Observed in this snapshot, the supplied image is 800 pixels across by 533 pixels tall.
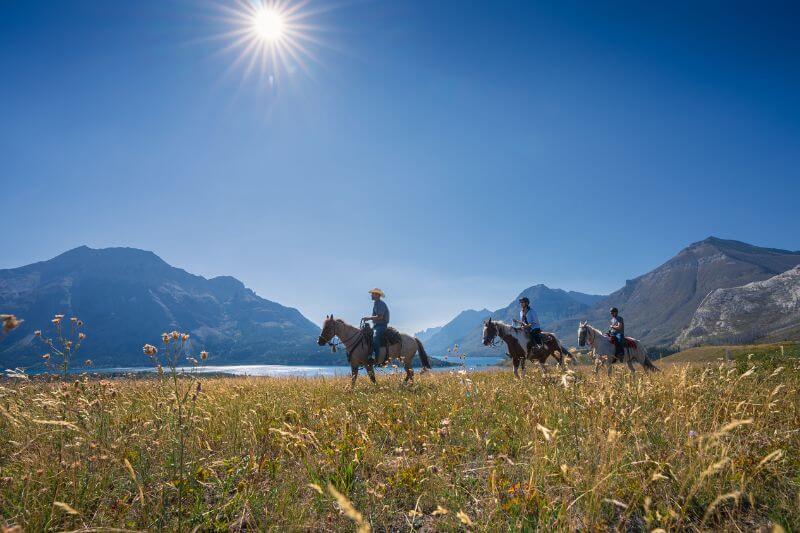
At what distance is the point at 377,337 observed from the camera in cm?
1521

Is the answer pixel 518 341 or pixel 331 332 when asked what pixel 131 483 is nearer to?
pixel 331 332

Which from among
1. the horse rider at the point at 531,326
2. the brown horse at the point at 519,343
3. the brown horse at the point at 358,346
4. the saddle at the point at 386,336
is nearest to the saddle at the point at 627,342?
the brown horse at the point at 519,343

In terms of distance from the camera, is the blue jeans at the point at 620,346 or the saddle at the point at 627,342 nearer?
the blue jeans at the point at 620,346

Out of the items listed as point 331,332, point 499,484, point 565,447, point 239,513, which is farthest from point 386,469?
point 331,332

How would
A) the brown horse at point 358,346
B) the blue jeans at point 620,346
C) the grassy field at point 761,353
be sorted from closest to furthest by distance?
the brown horse at point 358,346 → the blue jeans at point 620,346 → the grassy field at point 761,353

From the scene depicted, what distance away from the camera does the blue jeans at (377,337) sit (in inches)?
593

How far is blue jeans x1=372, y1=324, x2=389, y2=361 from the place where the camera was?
49.4 feet

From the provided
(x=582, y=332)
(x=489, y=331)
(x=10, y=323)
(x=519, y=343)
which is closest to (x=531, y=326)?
(x=519, y=343)

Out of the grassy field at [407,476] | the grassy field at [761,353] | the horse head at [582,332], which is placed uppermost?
the horse head at [582,332]

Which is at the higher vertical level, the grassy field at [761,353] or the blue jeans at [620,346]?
the blue jeans at [620,346]

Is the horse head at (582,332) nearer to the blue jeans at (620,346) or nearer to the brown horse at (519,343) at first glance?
the blue jeans at (620,346)

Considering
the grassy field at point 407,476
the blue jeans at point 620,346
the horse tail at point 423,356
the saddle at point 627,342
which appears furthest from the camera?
the saddle at point 627,342

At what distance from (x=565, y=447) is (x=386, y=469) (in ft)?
7.58

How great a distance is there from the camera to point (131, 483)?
413 centimetres
